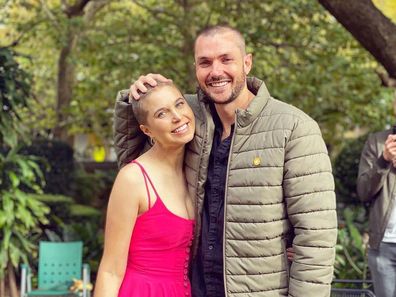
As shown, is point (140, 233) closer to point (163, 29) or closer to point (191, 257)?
point (191, 257)

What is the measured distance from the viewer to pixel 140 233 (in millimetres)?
3090

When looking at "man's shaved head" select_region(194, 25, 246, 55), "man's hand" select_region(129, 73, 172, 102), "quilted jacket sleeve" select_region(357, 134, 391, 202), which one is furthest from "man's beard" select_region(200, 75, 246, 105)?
"quilted jacket sleeve" select_region(357, 134, 391, 202)

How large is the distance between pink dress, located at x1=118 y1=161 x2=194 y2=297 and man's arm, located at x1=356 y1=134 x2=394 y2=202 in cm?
222

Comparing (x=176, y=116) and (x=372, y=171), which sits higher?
(x=176, y=116)

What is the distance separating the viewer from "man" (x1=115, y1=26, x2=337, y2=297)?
2.89 meters

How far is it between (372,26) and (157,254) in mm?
3824

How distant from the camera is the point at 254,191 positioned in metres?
2.93

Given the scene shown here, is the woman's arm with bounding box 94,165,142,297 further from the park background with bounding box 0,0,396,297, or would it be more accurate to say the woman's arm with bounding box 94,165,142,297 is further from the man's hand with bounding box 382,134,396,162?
the park background with bounding box 0,0,396,297

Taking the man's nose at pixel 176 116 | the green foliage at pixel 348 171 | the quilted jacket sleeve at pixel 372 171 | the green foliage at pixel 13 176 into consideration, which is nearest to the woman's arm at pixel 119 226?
the man's nose at pixel 176 116

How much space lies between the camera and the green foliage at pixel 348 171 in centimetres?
1061

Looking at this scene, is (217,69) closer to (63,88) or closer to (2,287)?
(2,287)

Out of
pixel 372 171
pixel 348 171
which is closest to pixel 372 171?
pixel 372 171

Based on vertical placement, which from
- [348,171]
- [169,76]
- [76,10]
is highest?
[76,10]

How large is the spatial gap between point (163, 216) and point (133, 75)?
24.2 feet
